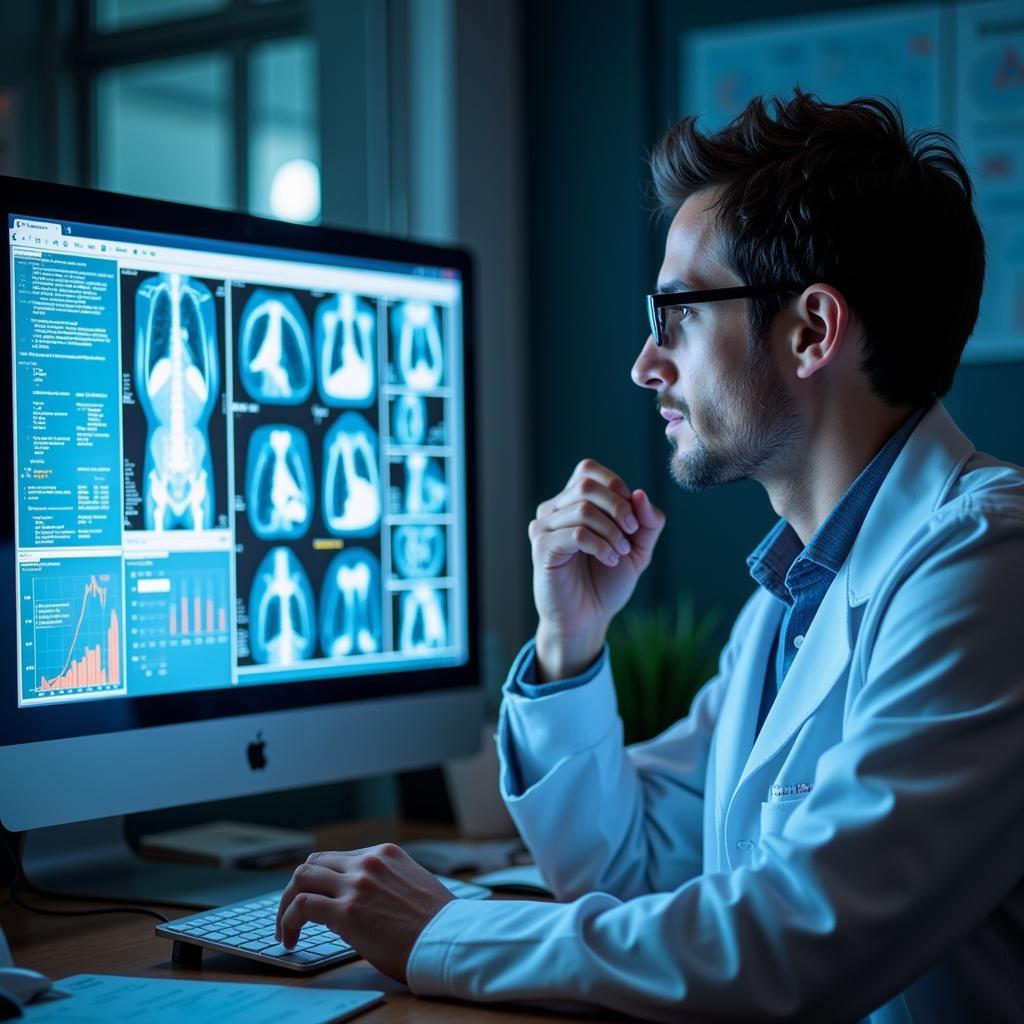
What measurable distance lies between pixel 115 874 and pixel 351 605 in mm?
379

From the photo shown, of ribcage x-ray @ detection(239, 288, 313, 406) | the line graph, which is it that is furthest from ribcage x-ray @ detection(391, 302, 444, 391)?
the line graph

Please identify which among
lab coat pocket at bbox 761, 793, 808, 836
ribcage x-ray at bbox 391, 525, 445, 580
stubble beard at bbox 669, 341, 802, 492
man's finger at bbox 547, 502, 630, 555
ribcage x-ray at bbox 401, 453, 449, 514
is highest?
stubble beard at bbox 669, 341, 802, 492

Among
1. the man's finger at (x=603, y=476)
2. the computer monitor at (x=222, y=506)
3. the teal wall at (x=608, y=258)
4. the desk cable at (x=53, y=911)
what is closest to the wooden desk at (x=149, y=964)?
the desk cable at (x=53, y=911)

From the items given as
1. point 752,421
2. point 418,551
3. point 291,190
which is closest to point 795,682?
point 752,421

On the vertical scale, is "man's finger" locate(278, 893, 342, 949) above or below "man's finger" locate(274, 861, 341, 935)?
below

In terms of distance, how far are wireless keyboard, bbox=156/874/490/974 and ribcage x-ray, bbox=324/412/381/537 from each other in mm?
447

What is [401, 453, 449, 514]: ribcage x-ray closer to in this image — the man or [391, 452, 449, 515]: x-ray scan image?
[391, 452, 449, 515]: x-ray scan image

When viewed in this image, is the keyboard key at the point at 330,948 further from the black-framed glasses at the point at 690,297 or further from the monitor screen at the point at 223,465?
the black-framed glasses at the point at 690,297

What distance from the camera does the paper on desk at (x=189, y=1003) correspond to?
0.88 meters

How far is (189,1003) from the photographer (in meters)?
0.92

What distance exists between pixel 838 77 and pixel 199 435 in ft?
4.56

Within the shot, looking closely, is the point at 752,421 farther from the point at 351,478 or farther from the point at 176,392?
the point at 176,392

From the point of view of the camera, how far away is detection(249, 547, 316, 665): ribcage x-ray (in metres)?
1.32

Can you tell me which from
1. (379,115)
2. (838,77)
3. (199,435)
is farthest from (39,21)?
(199,435)
